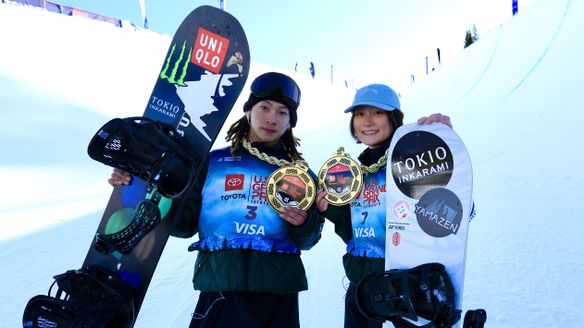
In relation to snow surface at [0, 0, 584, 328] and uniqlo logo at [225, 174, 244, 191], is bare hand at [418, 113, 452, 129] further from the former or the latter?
snow surface at [0, 0, 584, 328]

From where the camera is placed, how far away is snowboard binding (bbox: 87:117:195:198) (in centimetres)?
167

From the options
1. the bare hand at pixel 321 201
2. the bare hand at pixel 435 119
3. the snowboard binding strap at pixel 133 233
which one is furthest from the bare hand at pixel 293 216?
the bare hand at pixel 435 119

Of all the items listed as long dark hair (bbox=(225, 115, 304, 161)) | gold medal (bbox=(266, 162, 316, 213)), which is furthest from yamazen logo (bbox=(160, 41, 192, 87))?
gold medal (bbox=(266, 162, 316, 213))

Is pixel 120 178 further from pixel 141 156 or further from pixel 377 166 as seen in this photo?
pixel 377 166

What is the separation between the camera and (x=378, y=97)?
→ 1.98 metres

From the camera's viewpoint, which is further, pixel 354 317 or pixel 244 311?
pixel 354 317

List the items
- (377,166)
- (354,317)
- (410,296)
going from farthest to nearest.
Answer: (377,166)
(354,317)
(410,296)

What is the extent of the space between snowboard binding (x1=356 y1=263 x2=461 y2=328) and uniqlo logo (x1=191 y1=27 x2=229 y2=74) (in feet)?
5.15

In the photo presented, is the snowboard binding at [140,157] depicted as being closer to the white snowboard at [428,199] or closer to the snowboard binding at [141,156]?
the snowboard binding at [141,156]

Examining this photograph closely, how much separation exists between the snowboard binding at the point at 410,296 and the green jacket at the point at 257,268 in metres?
0.32

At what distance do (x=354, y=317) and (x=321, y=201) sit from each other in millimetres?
601

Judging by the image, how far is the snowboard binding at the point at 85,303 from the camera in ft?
5.23

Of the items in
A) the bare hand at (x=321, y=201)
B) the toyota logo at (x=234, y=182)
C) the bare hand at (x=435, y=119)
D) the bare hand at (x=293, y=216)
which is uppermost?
the bare hand at (x=435, y=119)

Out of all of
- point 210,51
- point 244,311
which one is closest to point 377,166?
point 244,311
